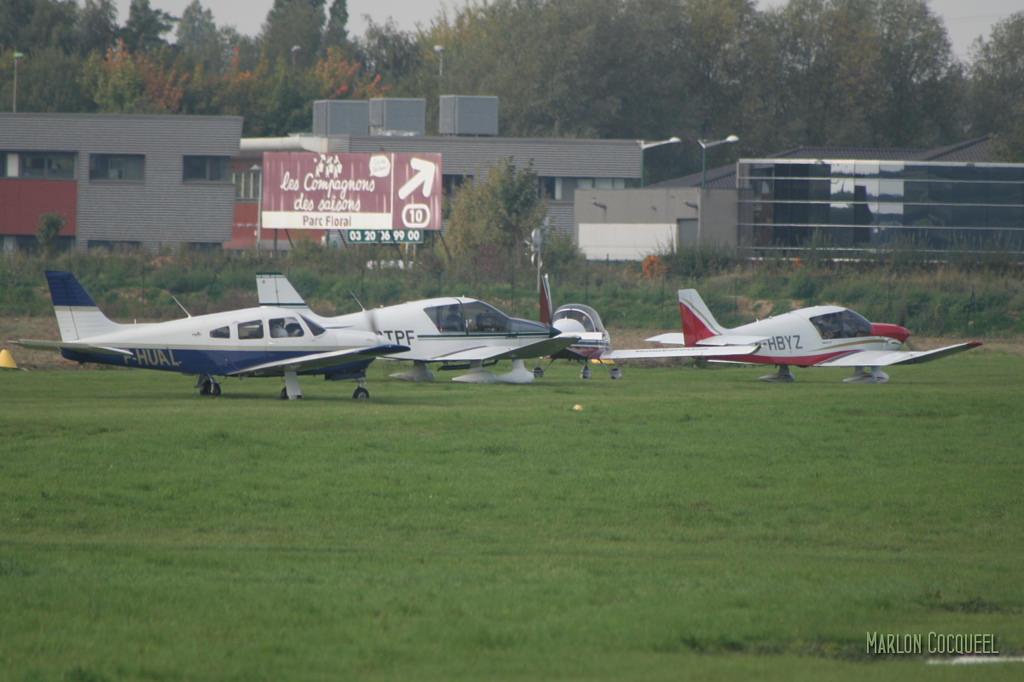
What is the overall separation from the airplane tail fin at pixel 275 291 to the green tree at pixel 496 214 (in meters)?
34.8

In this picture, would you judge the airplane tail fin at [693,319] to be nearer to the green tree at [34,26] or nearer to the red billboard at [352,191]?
Result: the red billboard at [352,191]

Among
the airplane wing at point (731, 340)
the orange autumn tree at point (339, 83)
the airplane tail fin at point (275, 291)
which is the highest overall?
the orange autumn tree at point (339, 83)

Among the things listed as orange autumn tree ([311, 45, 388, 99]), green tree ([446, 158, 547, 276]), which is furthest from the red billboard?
orange autumn tree ([311, 45, 388, 99])

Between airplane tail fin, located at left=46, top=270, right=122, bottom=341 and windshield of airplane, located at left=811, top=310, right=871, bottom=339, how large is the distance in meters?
15.9

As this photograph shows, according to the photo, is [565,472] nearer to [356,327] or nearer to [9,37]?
[356,327]

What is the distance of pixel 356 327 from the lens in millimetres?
27625

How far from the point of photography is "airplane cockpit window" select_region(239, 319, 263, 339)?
24.3 m

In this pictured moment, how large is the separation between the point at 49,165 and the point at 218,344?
51350 mm

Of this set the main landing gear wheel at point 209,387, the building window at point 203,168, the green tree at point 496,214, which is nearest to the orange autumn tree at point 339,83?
the building window at point 203,168

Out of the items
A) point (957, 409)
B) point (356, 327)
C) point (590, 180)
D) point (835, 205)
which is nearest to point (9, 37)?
point (590, 180)

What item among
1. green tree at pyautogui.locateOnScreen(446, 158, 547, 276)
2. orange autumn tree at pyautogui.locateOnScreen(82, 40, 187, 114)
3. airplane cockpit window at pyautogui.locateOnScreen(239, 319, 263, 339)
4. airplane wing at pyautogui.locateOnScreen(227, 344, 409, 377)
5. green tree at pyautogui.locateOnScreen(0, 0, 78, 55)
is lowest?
airplane wing at pyautogui.locateOnScreen(227, 344, 409, 377)

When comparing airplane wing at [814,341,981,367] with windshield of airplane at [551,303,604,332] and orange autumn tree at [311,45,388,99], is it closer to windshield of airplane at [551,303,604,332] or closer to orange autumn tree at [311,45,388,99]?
windshield of airplane at [551,303,604,332]

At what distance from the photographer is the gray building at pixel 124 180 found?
7025 cm

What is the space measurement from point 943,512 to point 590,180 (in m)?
62.3
